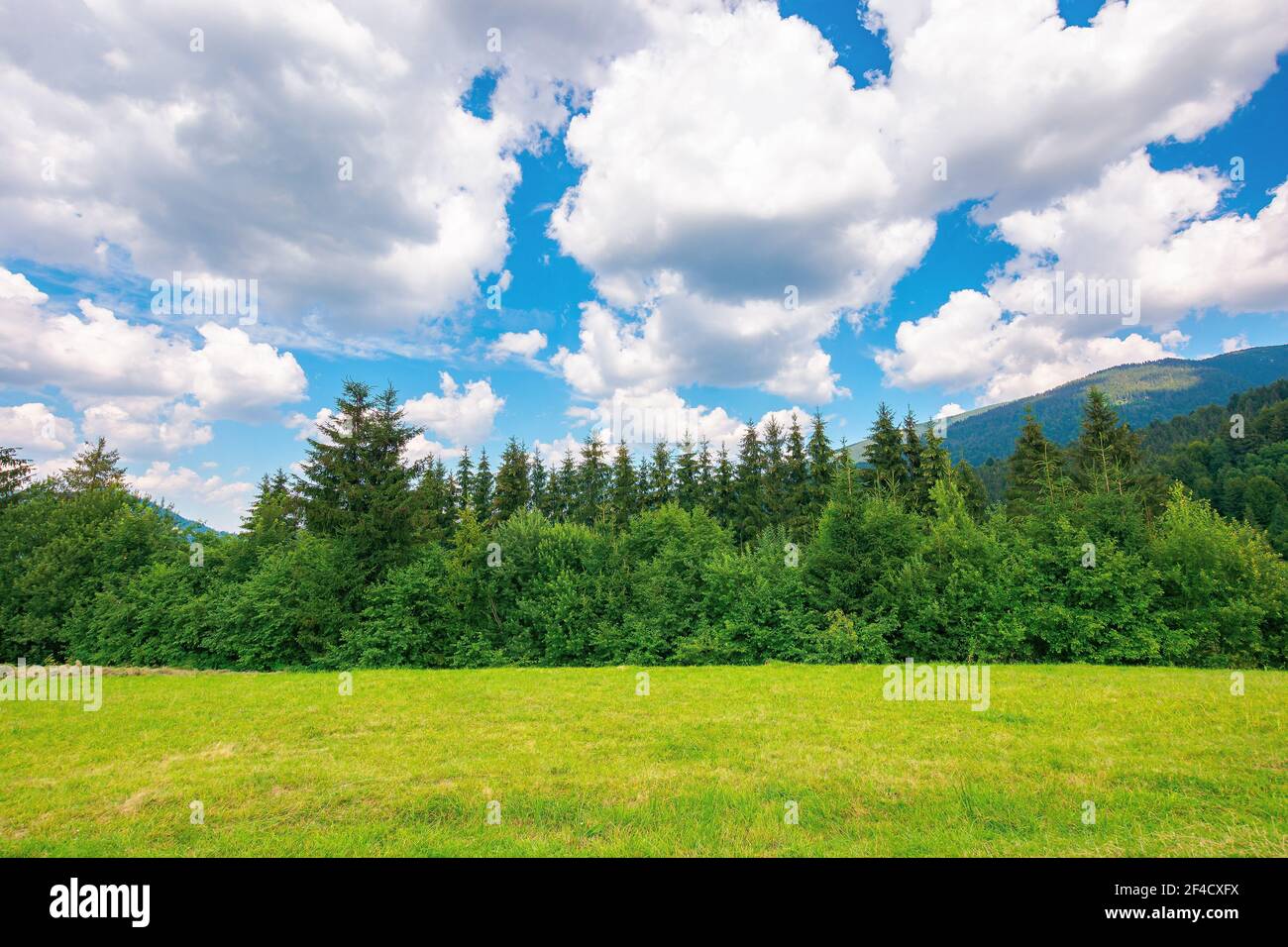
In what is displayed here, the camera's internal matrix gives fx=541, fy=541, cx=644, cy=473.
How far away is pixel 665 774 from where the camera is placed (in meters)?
6.73

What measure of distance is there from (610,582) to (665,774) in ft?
48.4

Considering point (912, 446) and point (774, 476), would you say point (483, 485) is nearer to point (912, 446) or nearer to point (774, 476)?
point (774, 476)

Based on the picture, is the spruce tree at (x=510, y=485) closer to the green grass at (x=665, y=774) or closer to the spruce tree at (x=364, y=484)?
the spruce tree at (x=364, y=484)

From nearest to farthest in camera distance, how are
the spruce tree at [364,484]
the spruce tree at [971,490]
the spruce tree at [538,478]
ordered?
the spruce tree at [364,484]
the spruce tree at [971,490]
the spruce tree at [538,478]

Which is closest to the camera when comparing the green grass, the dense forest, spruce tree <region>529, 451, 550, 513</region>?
the green grass

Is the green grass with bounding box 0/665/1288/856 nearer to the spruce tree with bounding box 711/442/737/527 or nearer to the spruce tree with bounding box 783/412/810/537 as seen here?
the spruce tree with bounding box 783/412/810/537

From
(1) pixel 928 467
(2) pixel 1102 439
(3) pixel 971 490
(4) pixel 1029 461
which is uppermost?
(2) pixel 1102 439

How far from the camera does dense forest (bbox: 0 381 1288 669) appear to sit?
1638 cm

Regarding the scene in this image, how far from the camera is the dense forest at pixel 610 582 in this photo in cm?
1638

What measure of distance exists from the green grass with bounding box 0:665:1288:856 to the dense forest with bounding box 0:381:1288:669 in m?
5.93

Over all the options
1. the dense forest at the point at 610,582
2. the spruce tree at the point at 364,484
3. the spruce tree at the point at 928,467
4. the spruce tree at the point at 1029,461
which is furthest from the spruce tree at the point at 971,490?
the spruce tree at the point at 364,484

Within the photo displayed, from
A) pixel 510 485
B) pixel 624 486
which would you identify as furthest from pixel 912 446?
pixel 510 485

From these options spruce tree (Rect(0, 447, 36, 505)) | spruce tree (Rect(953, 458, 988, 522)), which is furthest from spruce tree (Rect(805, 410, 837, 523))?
spruce tree (Rect(0, 447, 36, 505))

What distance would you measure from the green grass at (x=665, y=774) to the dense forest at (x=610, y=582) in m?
5.93
